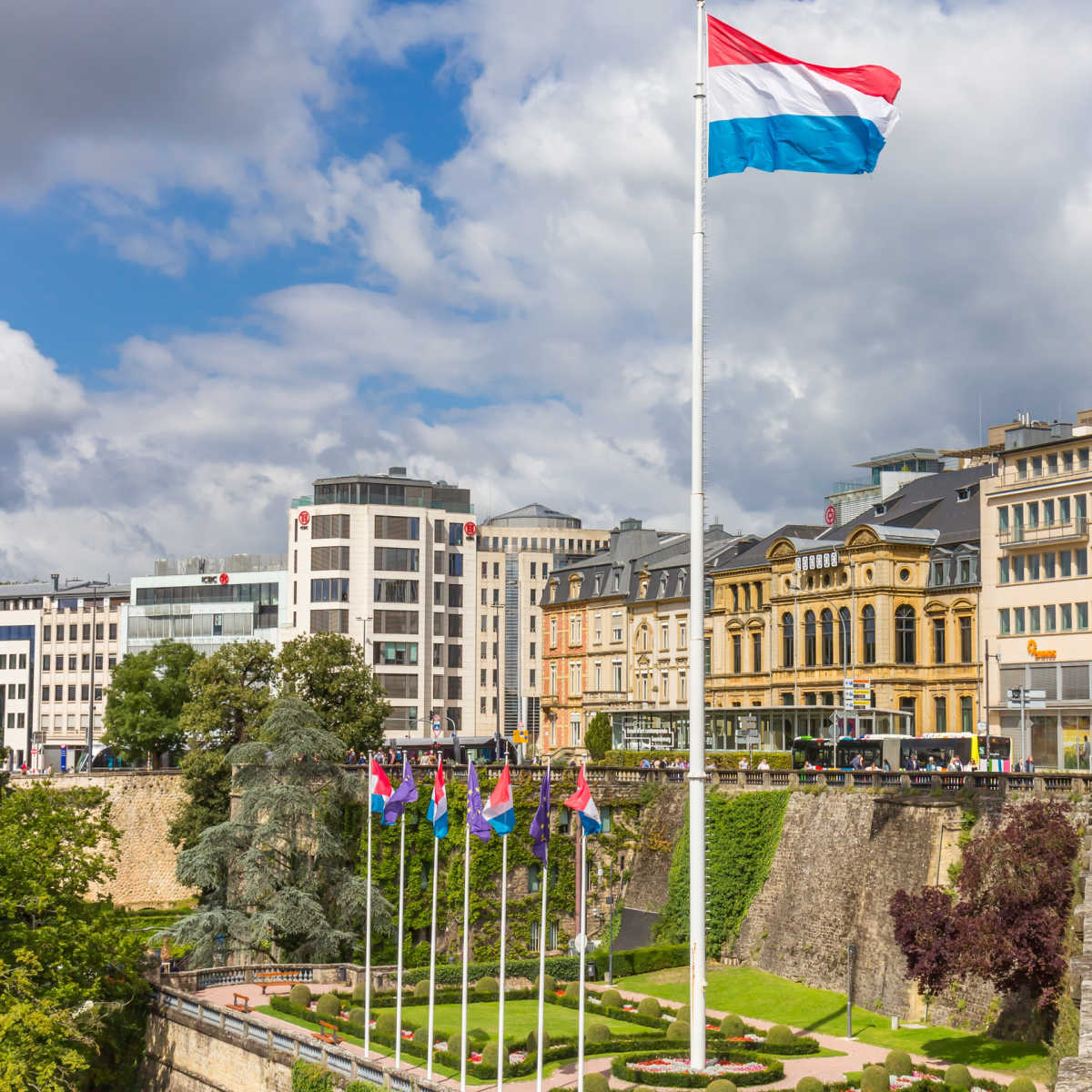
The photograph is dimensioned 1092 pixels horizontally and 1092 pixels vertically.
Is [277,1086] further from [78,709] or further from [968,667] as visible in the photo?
[78,709]

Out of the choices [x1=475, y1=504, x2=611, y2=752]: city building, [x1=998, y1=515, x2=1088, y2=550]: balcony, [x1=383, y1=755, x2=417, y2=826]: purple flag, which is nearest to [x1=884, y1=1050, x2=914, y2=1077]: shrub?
[x1=383, y1=755, x2=417, y2=826]: purple flag

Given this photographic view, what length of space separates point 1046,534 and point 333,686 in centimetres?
3527

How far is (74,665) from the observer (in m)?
148

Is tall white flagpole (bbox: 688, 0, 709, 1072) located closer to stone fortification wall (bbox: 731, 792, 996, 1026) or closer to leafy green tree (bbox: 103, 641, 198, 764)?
stone fortification wall (bbox: 731, 792, 996, 1026)

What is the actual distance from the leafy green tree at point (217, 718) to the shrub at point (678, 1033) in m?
40.0

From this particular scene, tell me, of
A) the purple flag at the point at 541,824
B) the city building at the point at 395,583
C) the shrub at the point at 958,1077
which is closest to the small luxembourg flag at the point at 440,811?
the purple flag at the point at 541,824

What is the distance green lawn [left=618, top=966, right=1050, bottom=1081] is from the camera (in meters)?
42.1

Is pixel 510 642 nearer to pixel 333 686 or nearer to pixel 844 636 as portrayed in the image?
pixel 844 636

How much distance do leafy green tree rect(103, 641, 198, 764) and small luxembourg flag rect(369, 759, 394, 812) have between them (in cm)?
6058

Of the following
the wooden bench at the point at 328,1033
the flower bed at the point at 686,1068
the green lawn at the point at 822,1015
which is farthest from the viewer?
the wooden bench at the point at 328,1033

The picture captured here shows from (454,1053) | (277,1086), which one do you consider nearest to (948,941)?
(454,1053)

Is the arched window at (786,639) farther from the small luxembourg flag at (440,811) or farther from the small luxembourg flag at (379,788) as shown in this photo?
the small luxembourg flag at (440,811)

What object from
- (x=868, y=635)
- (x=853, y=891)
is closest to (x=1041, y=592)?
(x=868, y=635)

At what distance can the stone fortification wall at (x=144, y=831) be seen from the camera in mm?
91625
